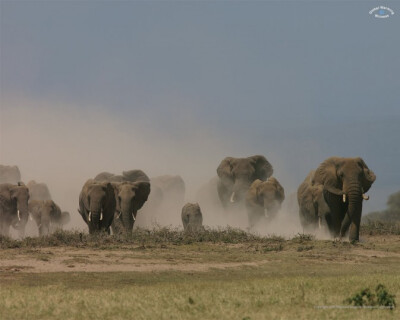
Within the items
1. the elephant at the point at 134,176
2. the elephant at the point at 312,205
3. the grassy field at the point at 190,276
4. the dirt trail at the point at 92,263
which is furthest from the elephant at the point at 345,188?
the elephant at the point at 134,176

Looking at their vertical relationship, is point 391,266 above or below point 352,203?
below

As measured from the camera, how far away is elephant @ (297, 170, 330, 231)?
3744 centimetres

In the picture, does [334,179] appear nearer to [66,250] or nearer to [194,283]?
[66,250]

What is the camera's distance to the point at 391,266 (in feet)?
84.3

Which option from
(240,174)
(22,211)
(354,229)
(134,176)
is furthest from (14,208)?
(354,229)

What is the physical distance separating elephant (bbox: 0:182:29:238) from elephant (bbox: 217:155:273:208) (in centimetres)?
1327

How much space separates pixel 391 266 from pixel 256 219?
937 inches

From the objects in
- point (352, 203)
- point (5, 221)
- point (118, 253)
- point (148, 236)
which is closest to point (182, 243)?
point (148, 236)

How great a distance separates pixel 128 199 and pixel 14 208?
508 inches

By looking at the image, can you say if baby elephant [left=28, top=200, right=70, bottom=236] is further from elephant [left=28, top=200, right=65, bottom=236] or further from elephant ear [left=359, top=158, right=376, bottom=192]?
elephant ear [left=359, top=158, right=376, bottom=192]

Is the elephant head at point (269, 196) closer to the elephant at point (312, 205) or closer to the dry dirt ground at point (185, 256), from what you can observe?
the elephant at point (312, 205)

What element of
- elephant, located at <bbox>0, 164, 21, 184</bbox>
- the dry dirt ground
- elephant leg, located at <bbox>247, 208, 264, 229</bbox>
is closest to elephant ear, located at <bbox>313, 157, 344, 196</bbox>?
the dry dirt ground

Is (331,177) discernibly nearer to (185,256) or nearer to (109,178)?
(185,256)

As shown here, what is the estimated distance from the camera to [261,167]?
2247 inches
